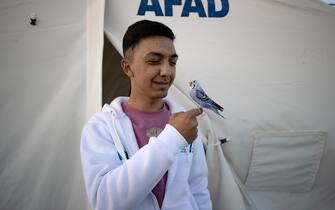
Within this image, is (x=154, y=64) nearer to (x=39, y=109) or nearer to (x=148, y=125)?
(x=148, y=125)

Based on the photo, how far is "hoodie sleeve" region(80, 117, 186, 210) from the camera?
39.9 inches

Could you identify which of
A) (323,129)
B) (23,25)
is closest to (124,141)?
(23,25)

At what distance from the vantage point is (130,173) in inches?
40.0

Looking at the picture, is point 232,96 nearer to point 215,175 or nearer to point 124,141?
point 215,175

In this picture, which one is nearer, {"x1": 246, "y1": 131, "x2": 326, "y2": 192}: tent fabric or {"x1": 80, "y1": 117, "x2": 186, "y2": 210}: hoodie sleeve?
{"x1": 80, "y1": 117, "x2": 186, "y2": 210}: hoodie sleeve

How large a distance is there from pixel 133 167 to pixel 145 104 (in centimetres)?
36

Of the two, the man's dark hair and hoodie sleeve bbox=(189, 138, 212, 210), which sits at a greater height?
the man's dark hair

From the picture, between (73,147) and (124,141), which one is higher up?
(124,141)

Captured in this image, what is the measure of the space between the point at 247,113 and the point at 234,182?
46cm

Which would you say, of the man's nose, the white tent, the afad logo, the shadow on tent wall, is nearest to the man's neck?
the man's nose

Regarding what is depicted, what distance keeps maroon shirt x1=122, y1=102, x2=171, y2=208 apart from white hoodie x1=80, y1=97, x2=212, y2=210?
0.03 m

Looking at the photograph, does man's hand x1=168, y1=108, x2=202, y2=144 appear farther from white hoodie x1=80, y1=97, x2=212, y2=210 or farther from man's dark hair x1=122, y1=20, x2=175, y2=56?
man's dark hair x1=122, y1=20, x2=175, y2=56

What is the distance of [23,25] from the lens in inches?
79.8

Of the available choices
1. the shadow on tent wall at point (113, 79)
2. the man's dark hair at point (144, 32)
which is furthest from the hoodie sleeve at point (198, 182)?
the shadow on tent wall at point (113, 79)
